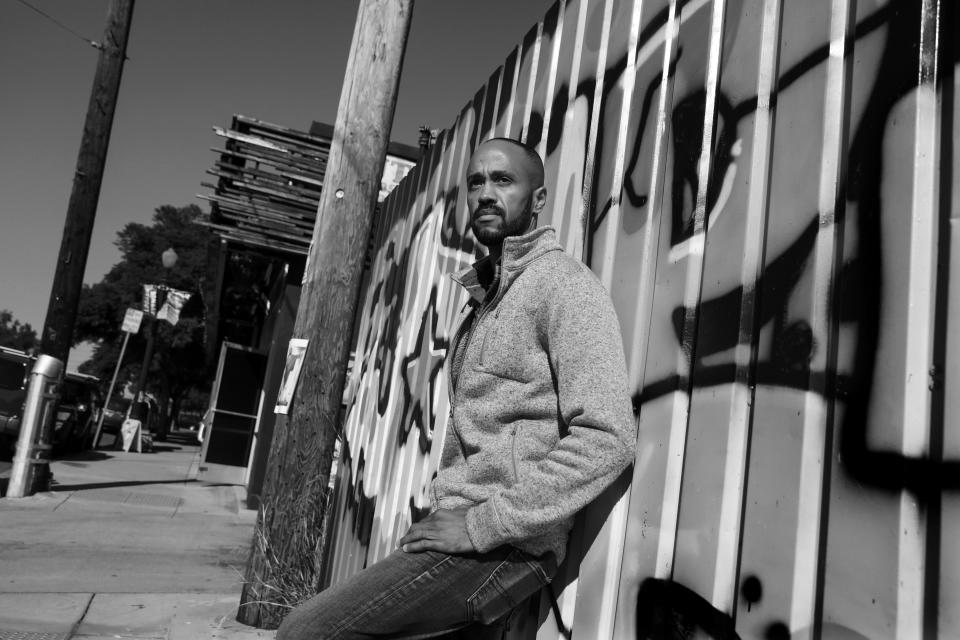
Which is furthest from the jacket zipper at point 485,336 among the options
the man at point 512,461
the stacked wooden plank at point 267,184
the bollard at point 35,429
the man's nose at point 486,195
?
the bollard at point 35,429

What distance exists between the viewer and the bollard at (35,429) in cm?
823

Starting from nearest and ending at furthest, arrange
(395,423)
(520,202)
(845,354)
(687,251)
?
1. (845,354)
2. (687,251)
3. (520,202)
4. (395,423)

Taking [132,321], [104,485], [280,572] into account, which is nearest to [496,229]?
[280,572]

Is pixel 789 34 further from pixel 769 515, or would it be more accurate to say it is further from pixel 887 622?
pixel 887 622

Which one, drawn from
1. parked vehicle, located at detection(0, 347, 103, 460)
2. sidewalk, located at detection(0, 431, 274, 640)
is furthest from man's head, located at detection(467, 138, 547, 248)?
parked vehicle, located at detection(0, 347, 103, 460)

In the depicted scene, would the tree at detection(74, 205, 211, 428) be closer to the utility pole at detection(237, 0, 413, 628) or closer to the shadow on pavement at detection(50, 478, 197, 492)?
the shadow on pavement at detection(50, 478, 197, 492)

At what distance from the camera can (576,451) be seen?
5.05 ft

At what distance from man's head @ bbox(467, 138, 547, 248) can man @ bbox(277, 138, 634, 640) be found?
11cm

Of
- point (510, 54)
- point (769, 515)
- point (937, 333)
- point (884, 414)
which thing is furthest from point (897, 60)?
point (510, 54)

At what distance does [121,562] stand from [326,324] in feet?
9.80

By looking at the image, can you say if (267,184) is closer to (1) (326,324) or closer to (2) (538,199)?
(1) (326,324)

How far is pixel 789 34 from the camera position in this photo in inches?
63.6

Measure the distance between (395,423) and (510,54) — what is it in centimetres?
201

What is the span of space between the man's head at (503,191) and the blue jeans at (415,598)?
0.88 m
